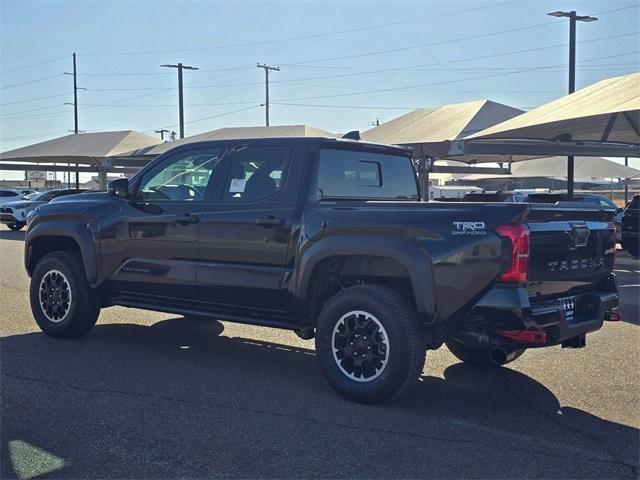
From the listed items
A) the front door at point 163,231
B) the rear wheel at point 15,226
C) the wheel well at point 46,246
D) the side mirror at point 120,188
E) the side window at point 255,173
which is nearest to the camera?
the side window at point 255,173

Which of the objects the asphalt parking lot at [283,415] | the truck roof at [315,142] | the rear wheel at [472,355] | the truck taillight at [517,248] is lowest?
the asphalt parking lot at [283,415]

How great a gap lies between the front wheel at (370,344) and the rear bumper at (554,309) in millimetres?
574

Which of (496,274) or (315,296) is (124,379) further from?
(496,274)

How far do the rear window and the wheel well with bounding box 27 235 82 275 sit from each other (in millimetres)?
2813

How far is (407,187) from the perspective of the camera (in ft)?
22.1

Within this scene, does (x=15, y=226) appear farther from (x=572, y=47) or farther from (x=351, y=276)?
(x=351, y=276)

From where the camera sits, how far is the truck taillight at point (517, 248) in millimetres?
4570

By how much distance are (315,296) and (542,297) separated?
5.69ft

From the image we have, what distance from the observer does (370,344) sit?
516 centimetres

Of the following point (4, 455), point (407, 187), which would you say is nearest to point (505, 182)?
point (407, 187)

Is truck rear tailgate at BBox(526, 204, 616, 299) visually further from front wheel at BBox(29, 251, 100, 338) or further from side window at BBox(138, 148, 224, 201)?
front wheel at BBox(29, 251, 100, 338)

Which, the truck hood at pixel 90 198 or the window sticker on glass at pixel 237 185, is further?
the truck hood at pixel 90 198

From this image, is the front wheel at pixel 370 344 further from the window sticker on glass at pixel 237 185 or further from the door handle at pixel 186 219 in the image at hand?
the door handle at pixel 186 219

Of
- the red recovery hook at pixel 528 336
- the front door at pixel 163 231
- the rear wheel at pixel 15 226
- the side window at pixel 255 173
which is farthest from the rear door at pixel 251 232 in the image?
the rear wheel at pixel 15 226
